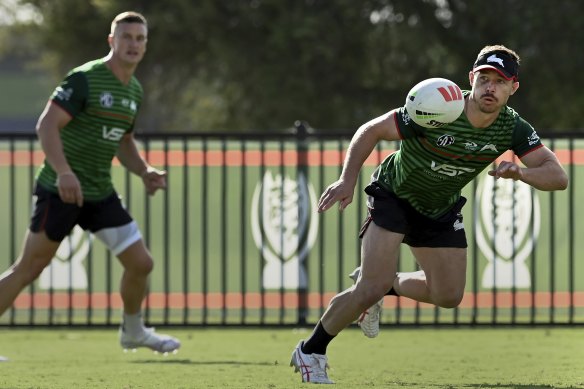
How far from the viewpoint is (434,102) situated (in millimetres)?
7352

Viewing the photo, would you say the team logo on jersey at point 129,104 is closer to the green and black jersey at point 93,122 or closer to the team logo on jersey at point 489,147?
the green and black jersey at point 93,122

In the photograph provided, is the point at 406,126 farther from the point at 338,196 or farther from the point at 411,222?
the point at 411,222

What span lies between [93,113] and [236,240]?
131 inches

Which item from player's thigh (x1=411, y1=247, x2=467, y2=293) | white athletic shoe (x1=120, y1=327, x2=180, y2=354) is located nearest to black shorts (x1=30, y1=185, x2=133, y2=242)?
white athletic shoe (x1=120, y1=327, x2=180, y2=354)

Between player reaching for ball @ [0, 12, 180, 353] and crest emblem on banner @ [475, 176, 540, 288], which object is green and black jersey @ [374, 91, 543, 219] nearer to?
player reaching for ball @ [0, 12, 180, 353]

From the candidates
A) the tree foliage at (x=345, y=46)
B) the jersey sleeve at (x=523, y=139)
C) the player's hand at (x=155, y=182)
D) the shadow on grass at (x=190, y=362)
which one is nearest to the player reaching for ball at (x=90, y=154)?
the player's hand at (x=155, y=182)

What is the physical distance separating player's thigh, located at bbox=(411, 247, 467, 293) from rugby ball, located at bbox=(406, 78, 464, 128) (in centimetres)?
108

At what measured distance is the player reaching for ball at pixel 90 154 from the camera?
923cm

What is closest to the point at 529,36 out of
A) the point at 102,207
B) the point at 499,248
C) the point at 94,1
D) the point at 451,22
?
the point at 451,22

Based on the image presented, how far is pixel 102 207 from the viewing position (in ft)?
31.4

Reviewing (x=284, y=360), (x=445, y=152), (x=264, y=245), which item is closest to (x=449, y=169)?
(x=445, y=152)

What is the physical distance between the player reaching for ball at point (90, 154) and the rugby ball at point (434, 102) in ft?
8.50

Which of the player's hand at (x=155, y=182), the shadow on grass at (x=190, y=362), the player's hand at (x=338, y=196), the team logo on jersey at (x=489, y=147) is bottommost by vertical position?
the shadow on grass at (x=190, y=362)

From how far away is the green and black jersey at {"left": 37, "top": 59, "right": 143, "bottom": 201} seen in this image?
30.4ft
